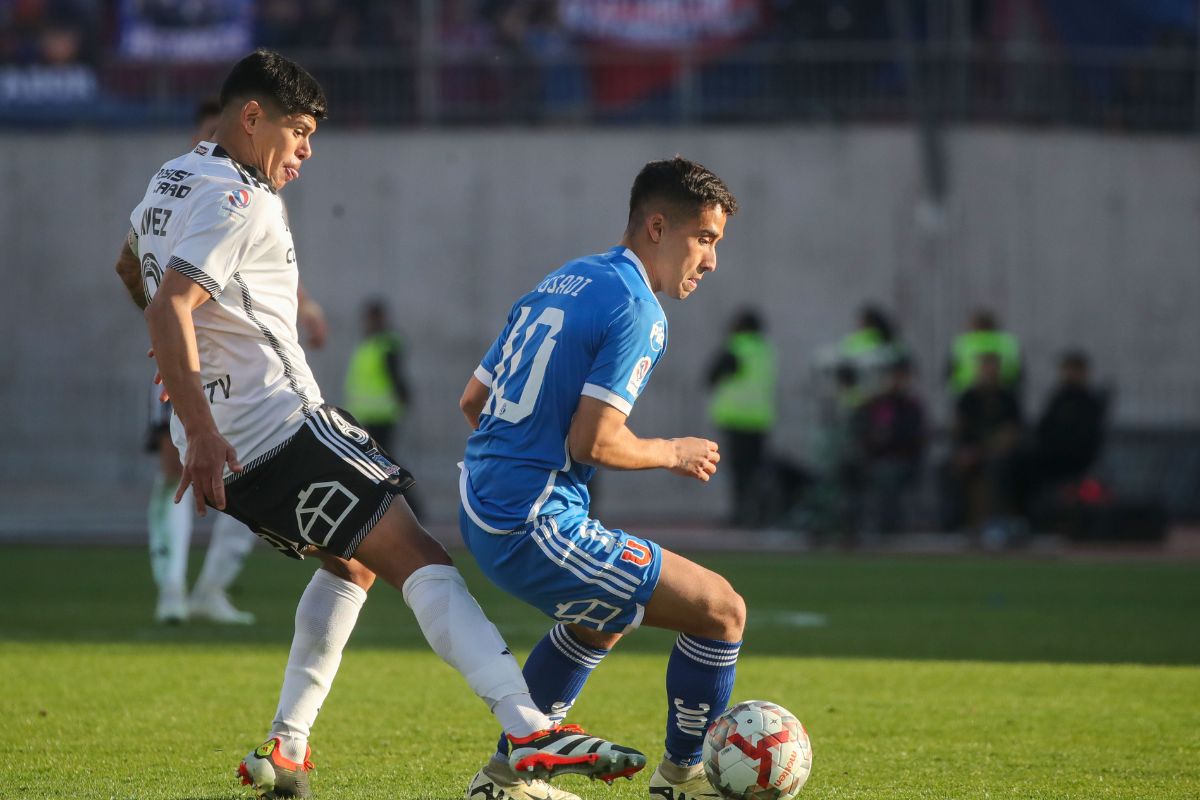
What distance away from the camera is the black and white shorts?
14.5 feet

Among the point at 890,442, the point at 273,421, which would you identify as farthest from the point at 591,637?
the point at 890,442

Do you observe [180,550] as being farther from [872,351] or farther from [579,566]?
[872,351]

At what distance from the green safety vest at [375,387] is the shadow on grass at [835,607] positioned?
2.86 metres

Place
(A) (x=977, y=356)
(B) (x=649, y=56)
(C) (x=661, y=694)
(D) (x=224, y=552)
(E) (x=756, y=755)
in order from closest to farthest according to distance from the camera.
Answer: (E) (x=756, y=755), (C) (x=661, y=694), (D) (x=224, y=552), (A) (x=977, y=356), (B) (x=649, y=56)

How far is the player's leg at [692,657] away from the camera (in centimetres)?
439

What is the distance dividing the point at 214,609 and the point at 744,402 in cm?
826

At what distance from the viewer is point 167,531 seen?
8.61 meters

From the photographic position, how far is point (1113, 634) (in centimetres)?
891

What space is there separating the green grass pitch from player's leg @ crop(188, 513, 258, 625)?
0.83 ft

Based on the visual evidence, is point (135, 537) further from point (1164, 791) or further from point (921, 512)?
point (1164, 791)

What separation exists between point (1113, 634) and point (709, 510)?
10903mm

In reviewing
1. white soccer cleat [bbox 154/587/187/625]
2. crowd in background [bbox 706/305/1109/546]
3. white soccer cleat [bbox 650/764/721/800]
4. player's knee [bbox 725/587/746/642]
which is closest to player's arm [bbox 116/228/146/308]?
player's knee [bbox 725/587/746/642]

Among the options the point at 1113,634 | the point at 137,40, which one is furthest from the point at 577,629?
the point at 137,40

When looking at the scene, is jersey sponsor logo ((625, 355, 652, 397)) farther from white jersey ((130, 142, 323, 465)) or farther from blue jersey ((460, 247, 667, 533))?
white jersey ((130, 142, 323, 465))
